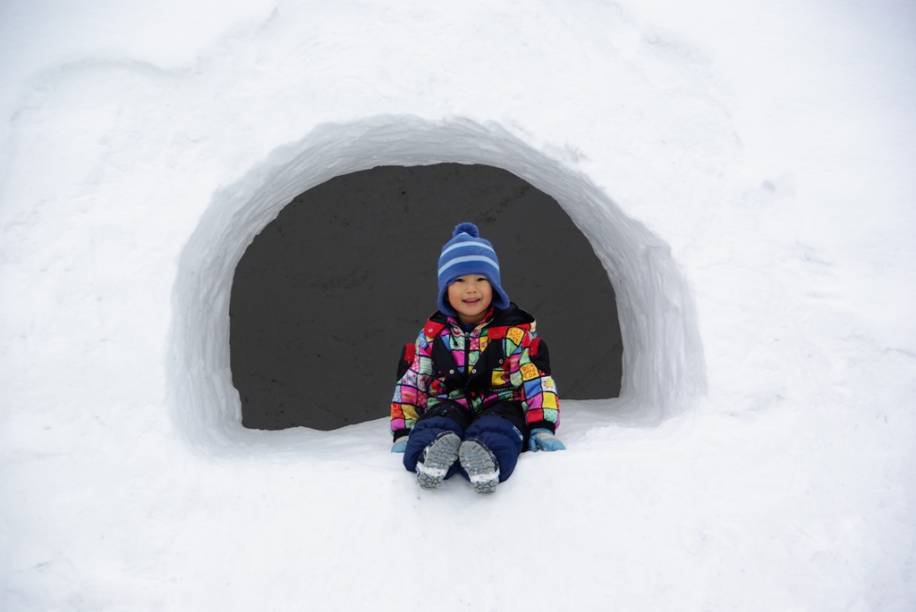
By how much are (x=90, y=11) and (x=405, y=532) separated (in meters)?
1.91

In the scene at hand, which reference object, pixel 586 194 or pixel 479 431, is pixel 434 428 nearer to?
pixel 479 431

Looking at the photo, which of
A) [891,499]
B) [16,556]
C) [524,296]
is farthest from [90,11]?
[524,296]

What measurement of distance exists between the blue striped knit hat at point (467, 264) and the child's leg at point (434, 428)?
36 centimetres

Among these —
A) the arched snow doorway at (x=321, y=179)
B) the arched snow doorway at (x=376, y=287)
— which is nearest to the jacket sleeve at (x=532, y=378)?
the arched snow doorway at (x=321, y=179)

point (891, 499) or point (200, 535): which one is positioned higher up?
point (891, 499)

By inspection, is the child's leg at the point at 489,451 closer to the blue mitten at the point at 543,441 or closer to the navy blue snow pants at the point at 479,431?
the navy blue snow pants at the point at 479,431

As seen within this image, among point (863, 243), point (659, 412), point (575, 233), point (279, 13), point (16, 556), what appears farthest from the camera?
point (575, 233)

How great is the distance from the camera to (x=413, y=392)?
2.34m

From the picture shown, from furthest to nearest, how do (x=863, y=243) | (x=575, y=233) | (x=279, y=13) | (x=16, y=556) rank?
(x=575, y=233), (x=279, y=13), (x=863, y=243), (x=16, y=556)

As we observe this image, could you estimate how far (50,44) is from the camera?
211 cm

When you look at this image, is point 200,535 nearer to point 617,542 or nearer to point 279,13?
point 617,542

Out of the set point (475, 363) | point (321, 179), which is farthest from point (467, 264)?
point (321, 179)

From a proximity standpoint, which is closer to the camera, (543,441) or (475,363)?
(543,441)

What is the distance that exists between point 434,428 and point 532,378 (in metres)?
0.42
